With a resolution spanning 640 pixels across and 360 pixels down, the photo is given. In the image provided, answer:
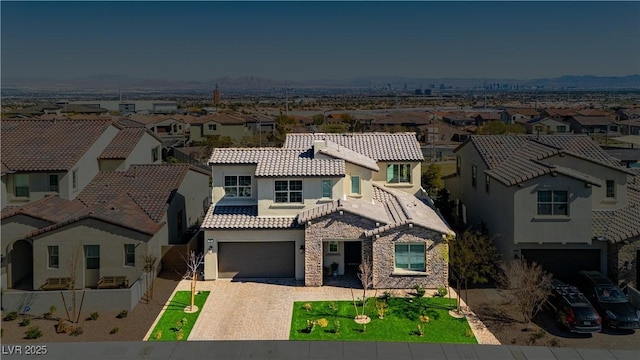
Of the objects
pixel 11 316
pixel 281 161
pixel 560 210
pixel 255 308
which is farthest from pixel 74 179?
pixel 560 210

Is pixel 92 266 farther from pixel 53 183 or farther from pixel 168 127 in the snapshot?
Answer: pixel 168 127

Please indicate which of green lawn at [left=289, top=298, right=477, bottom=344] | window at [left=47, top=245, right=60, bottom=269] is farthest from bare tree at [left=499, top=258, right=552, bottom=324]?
window at [left=47, top=245, right=60, bottom=269]

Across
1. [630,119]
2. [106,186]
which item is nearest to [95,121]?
[106,186]

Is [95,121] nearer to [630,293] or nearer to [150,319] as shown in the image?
[150,319]

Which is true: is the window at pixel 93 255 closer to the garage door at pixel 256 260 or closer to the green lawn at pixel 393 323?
the garage door at pixel 256 260

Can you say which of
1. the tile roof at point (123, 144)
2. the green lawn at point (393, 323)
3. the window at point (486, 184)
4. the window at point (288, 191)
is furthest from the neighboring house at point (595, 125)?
the green lawn at point (393, 323)

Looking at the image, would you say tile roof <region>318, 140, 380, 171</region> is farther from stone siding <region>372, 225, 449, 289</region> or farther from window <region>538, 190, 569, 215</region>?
window <region>538, 190, 569, 215</region>
